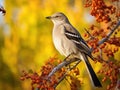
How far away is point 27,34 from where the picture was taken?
15.1 m

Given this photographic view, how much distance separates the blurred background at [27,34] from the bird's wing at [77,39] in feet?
16.7

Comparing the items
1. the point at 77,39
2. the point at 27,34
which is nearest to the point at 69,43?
the point at 77,39

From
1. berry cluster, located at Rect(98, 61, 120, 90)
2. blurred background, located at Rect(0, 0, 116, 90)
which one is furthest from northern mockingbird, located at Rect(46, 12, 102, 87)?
blurred background, located at Rect(0, 0, 116, 90)

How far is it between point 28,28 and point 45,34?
458 millimetres

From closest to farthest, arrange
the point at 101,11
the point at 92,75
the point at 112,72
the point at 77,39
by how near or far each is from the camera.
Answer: the point at 112,72 < the point at 101,11 < the point at 92,75 < the point at 77,39

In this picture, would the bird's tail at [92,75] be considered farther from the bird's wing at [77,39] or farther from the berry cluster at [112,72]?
the berry cluster at [112,72]

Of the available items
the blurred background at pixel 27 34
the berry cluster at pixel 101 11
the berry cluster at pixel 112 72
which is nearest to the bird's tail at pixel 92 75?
the berry cluster at pixel 112 72

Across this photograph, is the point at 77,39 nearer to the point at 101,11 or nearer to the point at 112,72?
the point at 101,11

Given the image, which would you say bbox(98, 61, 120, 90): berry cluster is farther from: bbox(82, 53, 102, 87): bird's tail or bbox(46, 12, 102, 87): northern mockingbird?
bbox(46, 12, 102, 87): northern mockingbird

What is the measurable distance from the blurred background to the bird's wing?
5076 millimetres

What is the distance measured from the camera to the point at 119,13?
22.6ft

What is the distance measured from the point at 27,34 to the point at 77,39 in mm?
6993

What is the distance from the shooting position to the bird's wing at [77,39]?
784 centimetres

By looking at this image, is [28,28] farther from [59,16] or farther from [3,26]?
[59,16]
